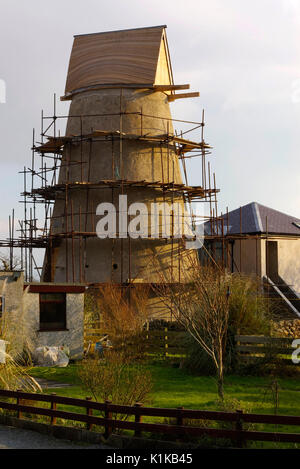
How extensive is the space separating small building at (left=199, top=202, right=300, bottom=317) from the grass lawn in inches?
628

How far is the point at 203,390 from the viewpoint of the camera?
16.4m

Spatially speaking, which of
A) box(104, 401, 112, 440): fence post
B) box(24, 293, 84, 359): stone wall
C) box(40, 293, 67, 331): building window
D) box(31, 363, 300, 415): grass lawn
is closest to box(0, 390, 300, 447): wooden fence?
box(104, 401, 112, 440): fence post

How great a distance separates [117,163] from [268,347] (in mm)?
15110

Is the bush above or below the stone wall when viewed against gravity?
below

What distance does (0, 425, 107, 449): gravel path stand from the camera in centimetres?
1133

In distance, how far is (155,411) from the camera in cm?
1110

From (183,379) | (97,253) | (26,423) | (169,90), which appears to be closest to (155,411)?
(26,423)

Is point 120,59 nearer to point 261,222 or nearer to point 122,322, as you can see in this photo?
point 261,222

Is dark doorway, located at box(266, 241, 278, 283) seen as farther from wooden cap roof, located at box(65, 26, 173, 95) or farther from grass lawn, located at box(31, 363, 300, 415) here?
grass lawn, located at box(31, 363, 300, 415)

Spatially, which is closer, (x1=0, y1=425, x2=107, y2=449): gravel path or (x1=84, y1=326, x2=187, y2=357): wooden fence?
(x1=0, y1=425, x2=107, y2=449): gravel path

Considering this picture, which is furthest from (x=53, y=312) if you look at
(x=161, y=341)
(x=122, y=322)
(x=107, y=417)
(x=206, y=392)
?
(x=107, y=417)

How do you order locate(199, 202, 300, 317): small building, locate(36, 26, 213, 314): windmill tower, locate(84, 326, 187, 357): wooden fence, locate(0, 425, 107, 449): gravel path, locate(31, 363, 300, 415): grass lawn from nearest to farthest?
locate(0, 425, 107, 449): gravel path < locate(31, 363, 300, 415): grass lawn < locate(84, 326, 187, 357): wooden fence < locate(36, 26, 213, 314): windmill tower < locate(199, 202, 300, 317): small building
